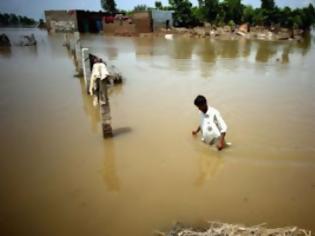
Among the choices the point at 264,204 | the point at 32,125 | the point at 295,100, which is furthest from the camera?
the point at 295,100

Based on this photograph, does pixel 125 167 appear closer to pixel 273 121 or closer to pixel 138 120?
pixel 138 120

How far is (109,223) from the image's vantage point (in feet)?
13.9

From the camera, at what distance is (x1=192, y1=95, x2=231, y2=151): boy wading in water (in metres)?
5.24

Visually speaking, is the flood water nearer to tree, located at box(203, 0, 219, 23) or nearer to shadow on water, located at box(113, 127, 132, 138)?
shadow on water, located at box(113, 127, 132, 138)

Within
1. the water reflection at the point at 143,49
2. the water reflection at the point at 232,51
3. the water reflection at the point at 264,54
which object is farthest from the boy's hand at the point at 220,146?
the water reflection at the point at 143,49

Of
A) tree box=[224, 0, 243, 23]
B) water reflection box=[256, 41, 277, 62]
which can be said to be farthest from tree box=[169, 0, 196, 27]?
water reflection box=[256, 41, 277, 62]

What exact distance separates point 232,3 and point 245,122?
4209cm

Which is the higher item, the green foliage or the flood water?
the green foliage

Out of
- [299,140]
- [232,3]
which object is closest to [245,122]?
[299,140]

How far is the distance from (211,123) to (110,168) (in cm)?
192

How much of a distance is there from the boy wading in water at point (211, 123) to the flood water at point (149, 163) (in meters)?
0.30

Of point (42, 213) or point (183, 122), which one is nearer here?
point (42, 213)

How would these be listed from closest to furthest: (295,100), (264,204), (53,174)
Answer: (264,204) → (53,174) → (295,100)

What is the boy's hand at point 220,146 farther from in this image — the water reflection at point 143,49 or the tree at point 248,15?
the tree at point 248,15
